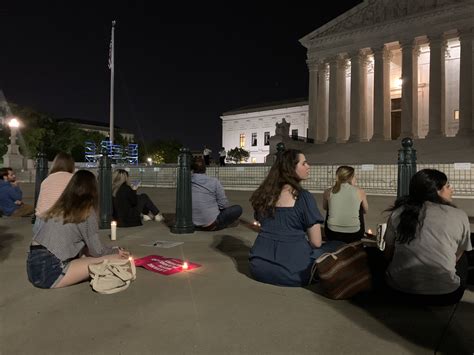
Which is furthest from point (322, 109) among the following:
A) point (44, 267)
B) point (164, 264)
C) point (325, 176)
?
point (44, 267)

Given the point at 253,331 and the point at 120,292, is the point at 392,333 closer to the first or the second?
the point at 253,331

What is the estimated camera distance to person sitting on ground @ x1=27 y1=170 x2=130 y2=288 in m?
3.90

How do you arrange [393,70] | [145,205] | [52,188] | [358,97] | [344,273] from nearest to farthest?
[344,273], [52,188], [145,205], [358,97], [393,70]

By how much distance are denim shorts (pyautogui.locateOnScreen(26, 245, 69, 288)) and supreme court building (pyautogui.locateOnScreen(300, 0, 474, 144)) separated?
102ft

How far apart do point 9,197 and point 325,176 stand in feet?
44.9

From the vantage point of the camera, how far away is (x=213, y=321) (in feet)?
10.3

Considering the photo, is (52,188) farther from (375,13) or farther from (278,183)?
(375,13)

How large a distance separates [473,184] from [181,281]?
592 inches

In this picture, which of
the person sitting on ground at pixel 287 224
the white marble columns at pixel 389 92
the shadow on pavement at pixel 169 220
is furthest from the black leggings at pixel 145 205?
the white marble columns at pixel 389 92

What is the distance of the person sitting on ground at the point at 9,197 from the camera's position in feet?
32.8

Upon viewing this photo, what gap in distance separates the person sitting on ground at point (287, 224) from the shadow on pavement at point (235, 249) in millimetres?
657

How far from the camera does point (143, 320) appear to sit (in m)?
3.18

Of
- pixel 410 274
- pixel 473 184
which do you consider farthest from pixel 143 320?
pixel 473 184

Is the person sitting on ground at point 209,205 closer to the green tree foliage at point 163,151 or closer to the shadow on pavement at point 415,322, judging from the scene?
the shadow on pavement at point 415,322
